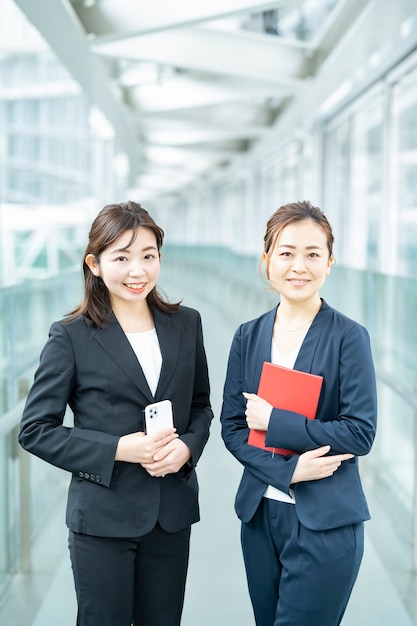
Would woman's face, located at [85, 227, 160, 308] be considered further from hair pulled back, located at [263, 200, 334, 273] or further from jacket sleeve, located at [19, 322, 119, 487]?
hair pulled back, located at [263, 200, 334, 273]

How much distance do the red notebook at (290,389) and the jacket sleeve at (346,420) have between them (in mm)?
37

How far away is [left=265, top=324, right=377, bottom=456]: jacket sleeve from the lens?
1930 mm

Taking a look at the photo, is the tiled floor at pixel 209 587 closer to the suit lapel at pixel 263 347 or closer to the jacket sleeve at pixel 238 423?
the jacket sleeve at pixel 238 423

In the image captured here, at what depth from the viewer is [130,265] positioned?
2.00 metres

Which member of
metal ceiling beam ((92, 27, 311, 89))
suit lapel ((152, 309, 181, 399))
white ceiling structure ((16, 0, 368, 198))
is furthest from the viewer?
metal ceiling beam ((92, 27, 311, 89))

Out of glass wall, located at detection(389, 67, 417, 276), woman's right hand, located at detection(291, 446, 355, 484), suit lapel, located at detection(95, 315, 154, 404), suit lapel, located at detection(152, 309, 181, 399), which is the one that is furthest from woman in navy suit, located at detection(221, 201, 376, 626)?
glass wall, located at detection(389, 67, 417, 276)

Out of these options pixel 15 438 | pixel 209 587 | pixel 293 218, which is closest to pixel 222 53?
pixel 15 438

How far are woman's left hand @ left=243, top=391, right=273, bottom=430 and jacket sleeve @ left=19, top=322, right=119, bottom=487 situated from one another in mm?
350

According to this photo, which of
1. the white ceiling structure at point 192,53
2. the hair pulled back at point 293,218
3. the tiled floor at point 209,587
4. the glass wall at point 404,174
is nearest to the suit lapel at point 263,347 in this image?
the hair pulled back at point 293,218

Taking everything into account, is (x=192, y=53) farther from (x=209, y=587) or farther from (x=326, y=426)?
(x=326, y=426)

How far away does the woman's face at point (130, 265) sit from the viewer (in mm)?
2002

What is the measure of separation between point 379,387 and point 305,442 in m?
3.71

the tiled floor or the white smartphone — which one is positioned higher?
the white smartphone

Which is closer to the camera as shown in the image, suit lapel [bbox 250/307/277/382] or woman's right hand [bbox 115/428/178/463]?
woman's right hand [bbox 115/428/178/463]
